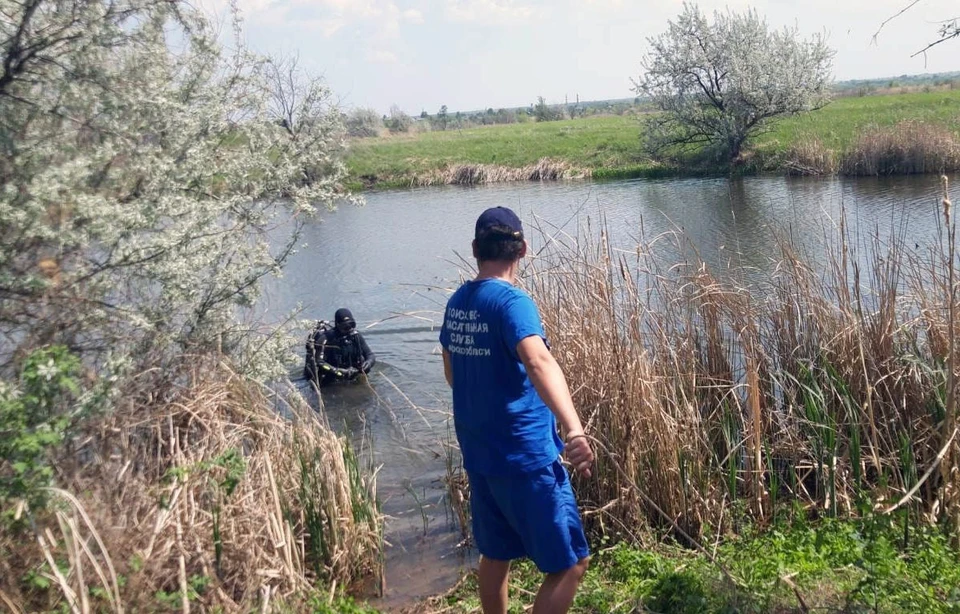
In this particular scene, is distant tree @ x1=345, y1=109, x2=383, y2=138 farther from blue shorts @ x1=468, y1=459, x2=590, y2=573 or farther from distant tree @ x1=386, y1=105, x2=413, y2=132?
blue shorts @ x1=468, y1=459, x2=590, y2=573

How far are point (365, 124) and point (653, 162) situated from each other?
19.5m

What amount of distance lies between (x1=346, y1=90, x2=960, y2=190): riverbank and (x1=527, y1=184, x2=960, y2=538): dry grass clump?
18793mm

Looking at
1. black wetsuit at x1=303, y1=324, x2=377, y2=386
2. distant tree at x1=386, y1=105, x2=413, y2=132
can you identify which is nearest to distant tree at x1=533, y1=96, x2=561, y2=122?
distant tree at x1=386, y1=105, x2=413, y2=132

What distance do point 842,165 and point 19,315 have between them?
1029 inches

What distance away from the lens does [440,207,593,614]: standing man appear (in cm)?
332

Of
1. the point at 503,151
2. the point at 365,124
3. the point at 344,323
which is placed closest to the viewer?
the point at 344,323

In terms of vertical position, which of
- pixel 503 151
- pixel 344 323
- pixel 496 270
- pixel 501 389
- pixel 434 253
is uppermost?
pixel 503 151

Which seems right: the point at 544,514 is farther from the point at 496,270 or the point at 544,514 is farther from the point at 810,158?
the point at 810,158

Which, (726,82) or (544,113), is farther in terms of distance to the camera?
(544,113)

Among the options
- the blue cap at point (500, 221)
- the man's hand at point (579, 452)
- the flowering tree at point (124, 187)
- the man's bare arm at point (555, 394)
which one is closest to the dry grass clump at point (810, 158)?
the flowering tree at point (124, 187)

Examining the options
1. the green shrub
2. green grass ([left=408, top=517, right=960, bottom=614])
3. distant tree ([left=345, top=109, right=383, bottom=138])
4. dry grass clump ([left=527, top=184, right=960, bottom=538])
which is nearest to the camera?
the green shrub

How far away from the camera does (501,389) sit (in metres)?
3.39

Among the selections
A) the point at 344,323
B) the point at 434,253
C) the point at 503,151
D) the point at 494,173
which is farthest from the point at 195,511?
the point at 503,151

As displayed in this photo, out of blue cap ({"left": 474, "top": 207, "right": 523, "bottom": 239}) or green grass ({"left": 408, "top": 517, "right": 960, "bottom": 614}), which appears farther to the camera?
green grass ({"left": 408, "top": 517, "right": 960, "bottom": 614})
